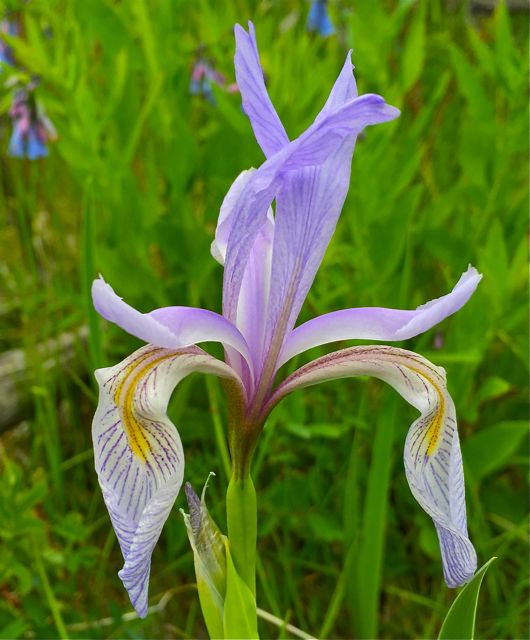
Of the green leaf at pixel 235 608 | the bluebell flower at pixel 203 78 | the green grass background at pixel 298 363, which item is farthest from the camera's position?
the bluebell flower at pixel 203 78

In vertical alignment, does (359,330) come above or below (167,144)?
below

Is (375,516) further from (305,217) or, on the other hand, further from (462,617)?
(305,217)

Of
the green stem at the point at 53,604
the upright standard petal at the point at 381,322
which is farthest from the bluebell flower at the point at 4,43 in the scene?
the upright standard petal at the point at 381,322

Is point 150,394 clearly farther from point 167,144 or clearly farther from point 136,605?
point 167,144

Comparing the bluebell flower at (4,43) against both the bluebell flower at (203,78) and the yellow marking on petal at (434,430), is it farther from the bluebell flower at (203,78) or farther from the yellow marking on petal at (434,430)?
the yellow marking on petal at (434,430)

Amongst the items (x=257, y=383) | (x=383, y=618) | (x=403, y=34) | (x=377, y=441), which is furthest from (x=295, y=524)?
(x=403, y=34)

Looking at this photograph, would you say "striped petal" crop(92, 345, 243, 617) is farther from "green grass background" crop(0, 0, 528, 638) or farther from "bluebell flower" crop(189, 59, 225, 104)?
"bluebell flower" crop(189, 59, 225, 104)

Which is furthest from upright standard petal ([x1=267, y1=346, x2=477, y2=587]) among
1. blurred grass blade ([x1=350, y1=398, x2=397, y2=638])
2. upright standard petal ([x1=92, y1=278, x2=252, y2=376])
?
blurred grass blade ([x1=350, y1=398, x2=397, y2=638])
